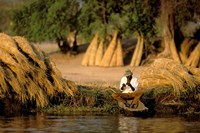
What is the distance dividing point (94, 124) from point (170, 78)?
5.22m

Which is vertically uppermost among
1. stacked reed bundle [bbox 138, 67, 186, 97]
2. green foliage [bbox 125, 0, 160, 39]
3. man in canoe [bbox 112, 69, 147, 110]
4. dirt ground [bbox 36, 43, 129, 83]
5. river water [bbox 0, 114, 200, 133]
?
green foliage [bbox 125, 0, 160, 39]

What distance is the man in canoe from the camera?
826 inches

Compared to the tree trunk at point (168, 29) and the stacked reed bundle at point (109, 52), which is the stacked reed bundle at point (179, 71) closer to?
the tree trunk at point (168, 29)

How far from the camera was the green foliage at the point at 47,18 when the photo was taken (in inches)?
1763

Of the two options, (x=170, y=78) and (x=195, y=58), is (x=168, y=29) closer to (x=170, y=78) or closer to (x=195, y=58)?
(x=195, y=58)

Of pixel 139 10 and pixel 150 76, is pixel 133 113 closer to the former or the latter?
pixel 150 76

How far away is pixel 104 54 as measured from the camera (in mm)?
43375

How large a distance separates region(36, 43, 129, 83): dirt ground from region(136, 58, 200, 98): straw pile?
666cm

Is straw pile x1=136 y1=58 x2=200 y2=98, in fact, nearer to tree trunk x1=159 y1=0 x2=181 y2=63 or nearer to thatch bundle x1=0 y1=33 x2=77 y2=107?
thatch bundle x1=0 y1=33 x2=77 y2=107

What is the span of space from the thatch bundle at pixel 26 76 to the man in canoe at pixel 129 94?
1656 mm

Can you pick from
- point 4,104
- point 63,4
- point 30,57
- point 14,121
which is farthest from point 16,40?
point 63,4

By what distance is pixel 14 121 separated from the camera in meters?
19.4

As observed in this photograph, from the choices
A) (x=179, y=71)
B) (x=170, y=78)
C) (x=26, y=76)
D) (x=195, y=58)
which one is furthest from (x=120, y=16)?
(x=26, y=76)

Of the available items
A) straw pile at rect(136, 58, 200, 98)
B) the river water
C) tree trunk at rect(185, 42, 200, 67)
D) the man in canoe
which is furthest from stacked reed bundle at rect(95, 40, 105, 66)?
the river water
